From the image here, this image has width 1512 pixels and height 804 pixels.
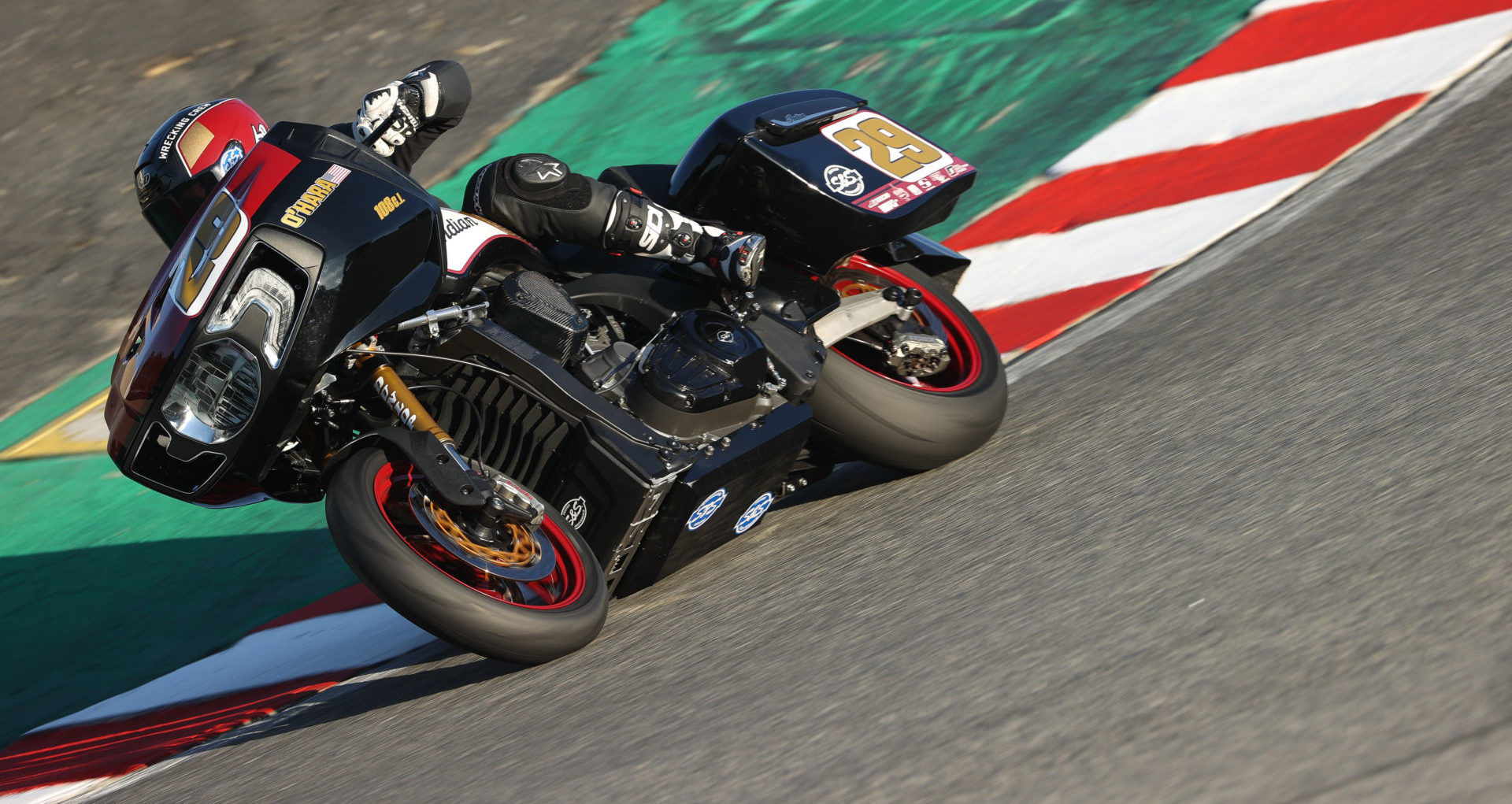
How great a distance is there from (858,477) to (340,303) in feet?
5.62

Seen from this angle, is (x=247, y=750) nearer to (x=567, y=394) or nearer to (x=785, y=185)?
(x=567, y=394)

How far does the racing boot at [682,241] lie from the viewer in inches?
152

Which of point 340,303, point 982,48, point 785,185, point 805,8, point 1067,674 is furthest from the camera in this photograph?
point 805,8

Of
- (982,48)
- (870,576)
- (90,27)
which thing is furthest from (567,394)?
(90,27)

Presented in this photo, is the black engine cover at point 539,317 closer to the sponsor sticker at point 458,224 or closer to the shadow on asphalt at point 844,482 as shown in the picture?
the sponsor sticker at point 458,224

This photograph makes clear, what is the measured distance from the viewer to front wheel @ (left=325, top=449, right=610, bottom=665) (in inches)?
114

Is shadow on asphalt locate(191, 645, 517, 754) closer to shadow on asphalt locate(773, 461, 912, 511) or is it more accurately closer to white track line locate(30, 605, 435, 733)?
white track line locate(30, 605, 435, 733)

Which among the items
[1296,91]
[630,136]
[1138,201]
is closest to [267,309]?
[1138,201]

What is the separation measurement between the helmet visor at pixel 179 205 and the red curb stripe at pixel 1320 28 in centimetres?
452

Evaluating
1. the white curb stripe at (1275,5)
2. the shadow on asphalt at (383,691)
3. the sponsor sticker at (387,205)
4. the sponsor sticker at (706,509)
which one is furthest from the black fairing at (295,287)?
the white curb stripe at (1275,5)

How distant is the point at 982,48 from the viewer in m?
7.52

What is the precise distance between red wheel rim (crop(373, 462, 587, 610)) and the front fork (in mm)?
68

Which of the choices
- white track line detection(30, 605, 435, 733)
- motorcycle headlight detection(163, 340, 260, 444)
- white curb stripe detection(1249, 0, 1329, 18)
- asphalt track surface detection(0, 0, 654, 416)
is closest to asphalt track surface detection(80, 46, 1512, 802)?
white track line detection(30, 605, 435, 733)

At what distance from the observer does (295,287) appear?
3.16 metres
